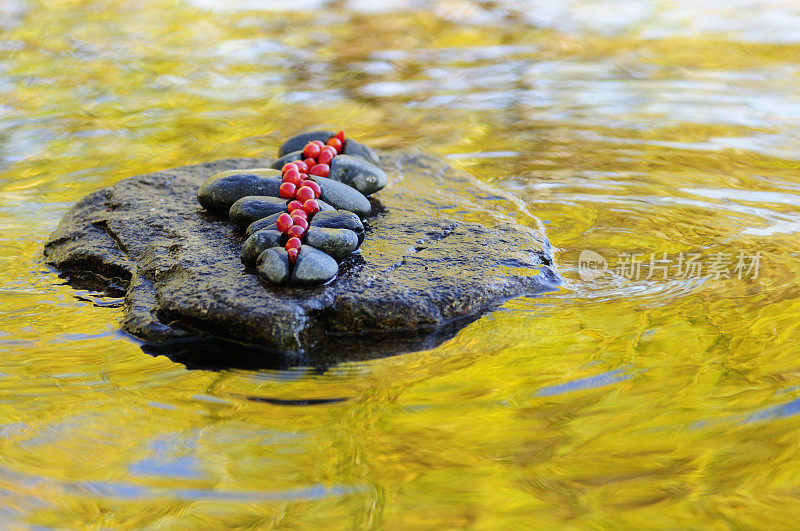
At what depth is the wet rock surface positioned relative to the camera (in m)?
3.06

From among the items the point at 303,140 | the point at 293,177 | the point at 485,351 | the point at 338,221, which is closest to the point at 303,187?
the point at 293,177

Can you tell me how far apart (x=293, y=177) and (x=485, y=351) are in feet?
4.20

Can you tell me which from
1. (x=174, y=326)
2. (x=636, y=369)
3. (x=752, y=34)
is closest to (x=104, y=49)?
(x=174, y=326)

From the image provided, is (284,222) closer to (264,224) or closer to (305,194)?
(264,224)

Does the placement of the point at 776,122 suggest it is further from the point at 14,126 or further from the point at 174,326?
the point at 14,126

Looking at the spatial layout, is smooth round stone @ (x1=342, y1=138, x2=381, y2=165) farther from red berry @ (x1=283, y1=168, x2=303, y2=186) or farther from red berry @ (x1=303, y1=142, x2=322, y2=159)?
red berry @ (x1=283, y1=168, x2=303, y2=186)

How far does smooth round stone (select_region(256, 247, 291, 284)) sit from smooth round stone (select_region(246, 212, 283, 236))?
28 centimetres

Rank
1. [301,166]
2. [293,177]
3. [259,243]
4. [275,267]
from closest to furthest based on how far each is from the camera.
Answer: [275,267], [259,243], [293,177], [301,166]

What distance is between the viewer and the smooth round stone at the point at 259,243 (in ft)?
10.8

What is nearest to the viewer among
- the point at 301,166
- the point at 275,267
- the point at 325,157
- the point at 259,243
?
the point at 275,267

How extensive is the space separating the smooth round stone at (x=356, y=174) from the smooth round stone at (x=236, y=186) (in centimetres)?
33

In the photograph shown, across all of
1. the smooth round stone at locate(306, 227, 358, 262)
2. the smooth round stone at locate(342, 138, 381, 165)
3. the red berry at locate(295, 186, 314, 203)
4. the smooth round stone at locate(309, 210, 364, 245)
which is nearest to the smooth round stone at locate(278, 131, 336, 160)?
the smooth round stone at locate(342, 138, 381, 165)

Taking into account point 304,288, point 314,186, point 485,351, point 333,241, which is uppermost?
point 314,186

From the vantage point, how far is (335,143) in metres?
4.36
